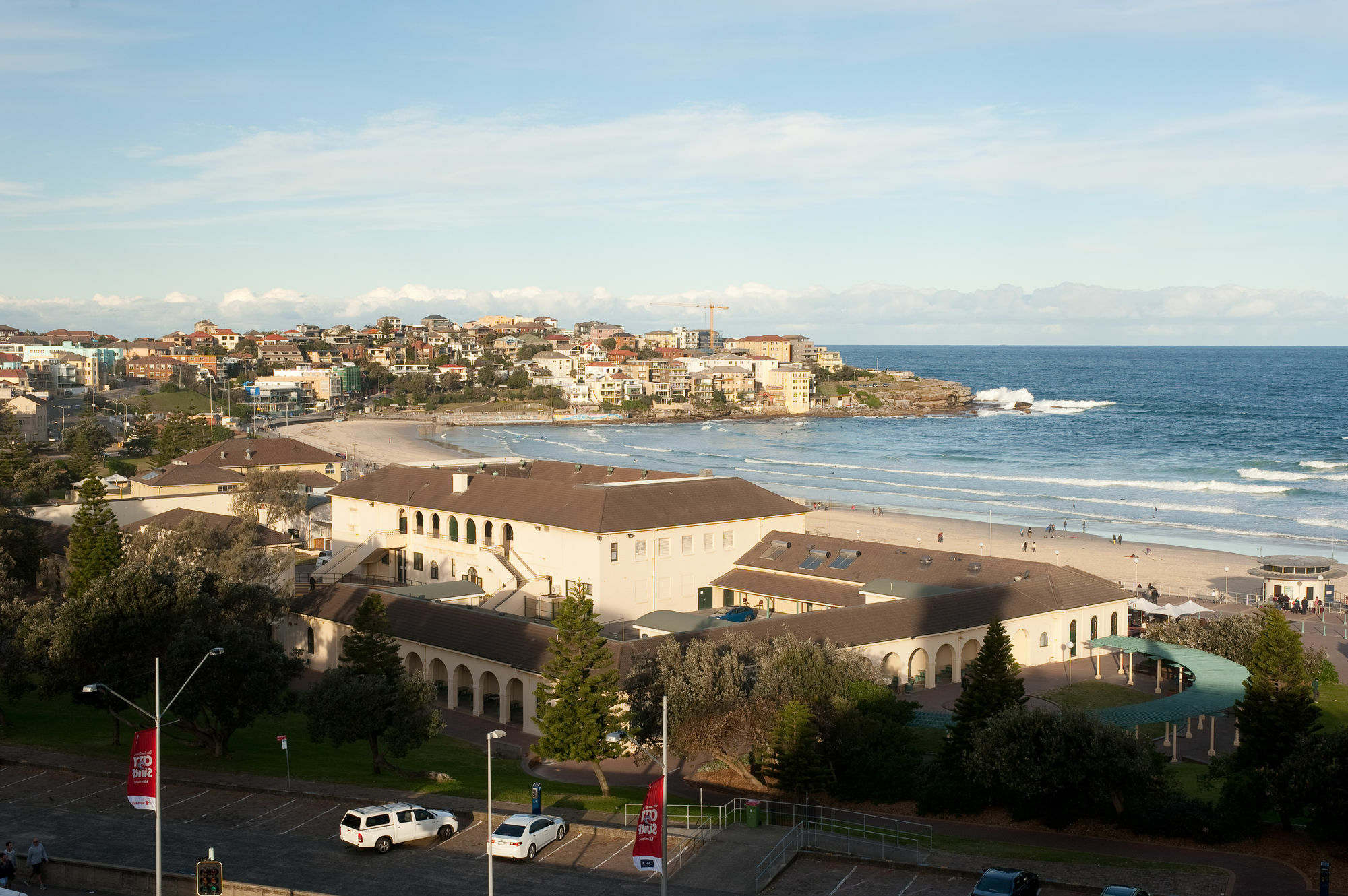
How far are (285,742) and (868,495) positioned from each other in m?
71.2

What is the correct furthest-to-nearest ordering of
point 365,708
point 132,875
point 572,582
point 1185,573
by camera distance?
point 1185,573 < point 572,582 < point 365,708 < point 132,875

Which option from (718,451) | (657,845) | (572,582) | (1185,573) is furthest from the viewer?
(718,451)

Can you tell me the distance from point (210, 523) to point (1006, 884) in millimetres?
43570

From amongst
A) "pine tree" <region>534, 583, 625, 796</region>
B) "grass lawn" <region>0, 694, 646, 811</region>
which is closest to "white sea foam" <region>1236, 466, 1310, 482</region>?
"pine tree" <region>534, 583, 625, 796</region>

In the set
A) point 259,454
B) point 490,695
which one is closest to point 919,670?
point 490,695

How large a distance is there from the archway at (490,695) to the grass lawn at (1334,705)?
76.5 ft

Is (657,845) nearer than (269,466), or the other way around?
(657,845)

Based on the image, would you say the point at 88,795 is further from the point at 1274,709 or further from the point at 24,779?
the point at 1274,709

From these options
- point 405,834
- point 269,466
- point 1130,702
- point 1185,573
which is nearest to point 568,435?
point 269,466

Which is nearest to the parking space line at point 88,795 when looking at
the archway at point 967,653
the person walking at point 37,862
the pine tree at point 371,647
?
the person walking at point 37,862

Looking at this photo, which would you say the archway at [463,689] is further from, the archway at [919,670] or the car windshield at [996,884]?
the car windshield at [996,884]

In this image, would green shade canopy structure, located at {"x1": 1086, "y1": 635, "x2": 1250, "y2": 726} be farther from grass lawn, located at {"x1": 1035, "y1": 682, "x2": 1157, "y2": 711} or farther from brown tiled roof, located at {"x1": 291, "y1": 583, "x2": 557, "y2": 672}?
brown tiled roof, located at {"x1": 291, "y1": 583, "x2": 557, "y2": 672}

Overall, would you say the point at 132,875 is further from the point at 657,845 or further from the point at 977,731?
the point at 977,731

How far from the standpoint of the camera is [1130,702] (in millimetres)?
35844
